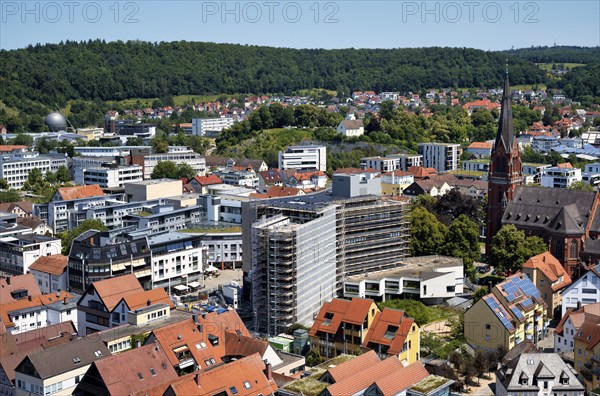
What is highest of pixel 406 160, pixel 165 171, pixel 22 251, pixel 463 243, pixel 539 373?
pixel 406 160

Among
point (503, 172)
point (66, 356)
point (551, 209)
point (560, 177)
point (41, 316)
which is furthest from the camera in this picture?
point (560, 177)

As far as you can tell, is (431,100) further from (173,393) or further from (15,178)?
(173,393)

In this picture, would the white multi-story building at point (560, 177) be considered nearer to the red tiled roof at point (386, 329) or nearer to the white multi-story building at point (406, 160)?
the white multi-story building at point (406, 160)


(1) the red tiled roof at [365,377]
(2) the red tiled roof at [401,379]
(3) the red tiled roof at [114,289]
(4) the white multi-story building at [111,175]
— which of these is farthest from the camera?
(4) the white multi-story building at [111,175]

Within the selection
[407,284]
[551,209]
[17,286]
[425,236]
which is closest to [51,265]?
[17,286]

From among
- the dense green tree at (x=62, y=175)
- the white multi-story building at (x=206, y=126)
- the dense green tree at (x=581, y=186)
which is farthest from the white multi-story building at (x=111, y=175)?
the dense green tree at (x=581, y=186)

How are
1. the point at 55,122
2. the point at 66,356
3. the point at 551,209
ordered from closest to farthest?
the point at 66,356, the point at 551,209, the point at 55,122

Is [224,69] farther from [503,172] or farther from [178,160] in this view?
[503,172]
